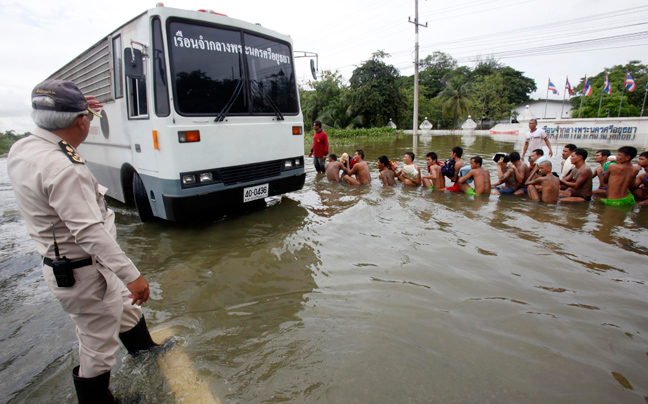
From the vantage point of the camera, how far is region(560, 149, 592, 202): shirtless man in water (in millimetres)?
6523

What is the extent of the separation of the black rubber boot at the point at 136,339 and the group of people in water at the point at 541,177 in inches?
270

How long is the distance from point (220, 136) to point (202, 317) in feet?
8.58

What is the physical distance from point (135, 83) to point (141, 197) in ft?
5.75

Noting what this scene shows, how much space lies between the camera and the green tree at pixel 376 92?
1288 inches

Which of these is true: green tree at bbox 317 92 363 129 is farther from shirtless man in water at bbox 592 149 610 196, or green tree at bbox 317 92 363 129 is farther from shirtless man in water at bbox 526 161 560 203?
shirtless man in water at bbox 526 161 560 203

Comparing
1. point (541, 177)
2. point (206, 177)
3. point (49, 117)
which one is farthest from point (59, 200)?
point (541, 177)

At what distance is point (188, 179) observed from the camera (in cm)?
442

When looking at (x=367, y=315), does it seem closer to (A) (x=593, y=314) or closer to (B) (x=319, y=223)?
(A) (x=593, y=314)

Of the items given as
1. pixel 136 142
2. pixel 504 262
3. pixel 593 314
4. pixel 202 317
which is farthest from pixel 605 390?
pixel 136 142

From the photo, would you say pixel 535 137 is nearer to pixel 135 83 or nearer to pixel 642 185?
pixel 642 185

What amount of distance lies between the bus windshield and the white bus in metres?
0.01

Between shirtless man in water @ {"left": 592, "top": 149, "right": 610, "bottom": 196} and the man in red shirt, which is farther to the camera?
the man in red shirt

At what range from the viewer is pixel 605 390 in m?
2.05

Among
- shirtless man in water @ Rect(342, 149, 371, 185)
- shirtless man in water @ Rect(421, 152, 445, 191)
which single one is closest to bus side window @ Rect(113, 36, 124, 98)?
shirtless man in water @ Rect(342, 149, 371, 185)
